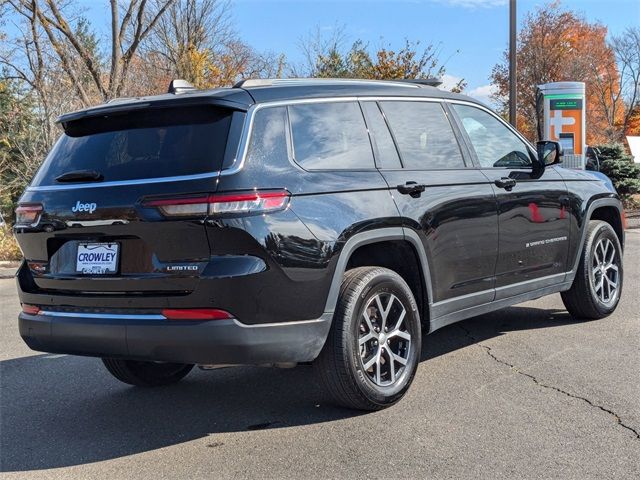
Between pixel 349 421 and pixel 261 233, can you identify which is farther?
pixel 349 421

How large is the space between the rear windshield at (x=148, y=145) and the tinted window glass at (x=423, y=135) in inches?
52.5

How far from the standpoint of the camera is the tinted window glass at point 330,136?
3.91 m

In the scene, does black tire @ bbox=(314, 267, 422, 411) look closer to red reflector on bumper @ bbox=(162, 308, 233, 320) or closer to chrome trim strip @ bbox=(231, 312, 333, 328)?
chrome trim strip @ bbox=(231, 312, 333, 328)

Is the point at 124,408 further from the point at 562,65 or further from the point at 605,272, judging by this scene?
the point at 562,65

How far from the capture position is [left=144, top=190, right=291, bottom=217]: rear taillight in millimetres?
3434

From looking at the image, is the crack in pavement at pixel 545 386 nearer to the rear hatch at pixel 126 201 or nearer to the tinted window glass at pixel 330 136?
the tinted window glass at pixel 330 136

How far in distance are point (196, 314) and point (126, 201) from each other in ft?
2.29

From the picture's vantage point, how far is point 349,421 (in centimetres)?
399

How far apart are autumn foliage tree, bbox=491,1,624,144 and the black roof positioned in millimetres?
29884

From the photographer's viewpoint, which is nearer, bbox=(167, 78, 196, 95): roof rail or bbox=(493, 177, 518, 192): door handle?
bbox=(167, 78, 196, 95): roof rail

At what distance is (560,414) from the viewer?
13.0 feet

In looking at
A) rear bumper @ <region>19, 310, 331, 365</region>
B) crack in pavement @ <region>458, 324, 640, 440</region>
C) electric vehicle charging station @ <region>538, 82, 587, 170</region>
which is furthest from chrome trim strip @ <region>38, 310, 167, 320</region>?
electric vehicle charging station @ <region>538, 82, 587, 170</region>

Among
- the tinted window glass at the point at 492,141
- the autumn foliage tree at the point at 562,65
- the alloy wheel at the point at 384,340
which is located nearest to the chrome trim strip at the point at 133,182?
the alloy wheel at the point at 384,340

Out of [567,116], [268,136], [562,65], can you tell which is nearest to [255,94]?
[268,136]
